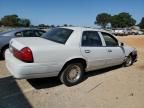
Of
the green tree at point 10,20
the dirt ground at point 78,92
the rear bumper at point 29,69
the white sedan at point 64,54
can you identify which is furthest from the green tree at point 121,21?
the rear bumper at point 29,69

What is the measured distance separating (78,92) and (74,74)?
2.12 feet

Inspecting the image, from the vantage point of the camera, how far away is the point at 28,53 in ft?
16.2

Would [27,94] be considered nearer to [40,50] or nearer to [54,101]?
[54,101]

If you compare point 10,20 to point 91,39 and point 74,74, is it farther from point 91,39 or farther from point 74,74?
point 74,74

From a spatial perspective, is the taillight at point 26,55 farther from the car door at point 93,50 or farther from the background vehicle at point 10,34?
the background vehicle at point 10,34

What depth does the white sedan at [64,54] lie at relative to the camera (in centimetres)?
500

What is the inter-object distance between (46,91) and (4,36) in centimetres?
429

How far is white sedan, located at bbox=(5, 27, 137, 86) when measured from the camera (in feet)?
16.4

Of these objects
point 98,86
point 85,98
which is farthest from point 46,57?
point 98,86

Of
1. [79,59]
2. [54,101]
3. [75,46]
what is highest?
[75,46]

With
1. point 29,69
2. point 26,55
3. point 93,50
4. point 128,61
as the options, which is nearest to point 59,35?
point 93,50

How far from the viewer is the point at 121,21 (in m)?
98.4

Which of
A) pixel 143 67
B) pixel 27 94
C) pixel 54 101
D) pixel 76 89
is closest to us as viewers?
pixel 54 101

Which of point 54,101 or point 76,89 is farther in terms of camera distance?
point 76,89
